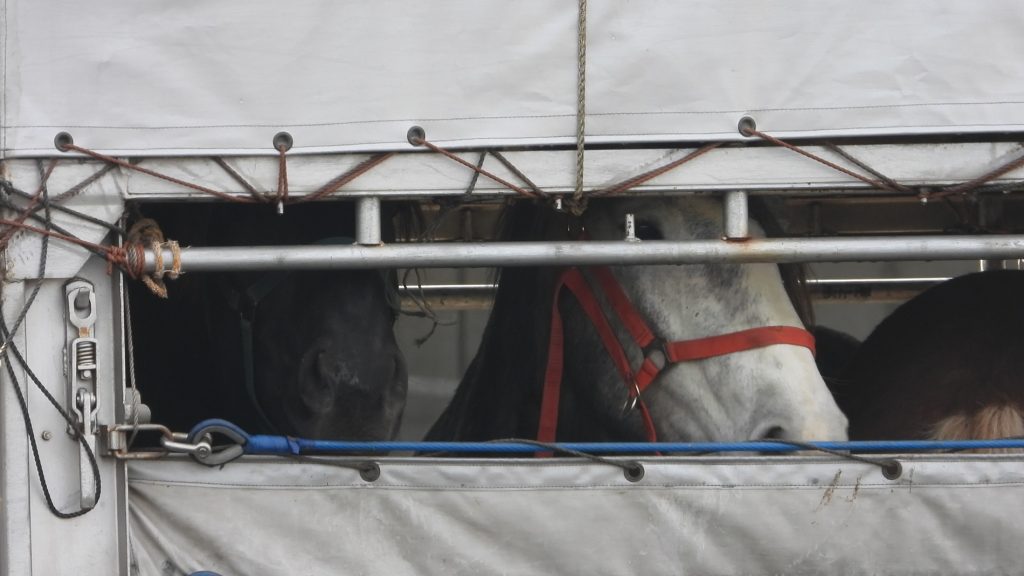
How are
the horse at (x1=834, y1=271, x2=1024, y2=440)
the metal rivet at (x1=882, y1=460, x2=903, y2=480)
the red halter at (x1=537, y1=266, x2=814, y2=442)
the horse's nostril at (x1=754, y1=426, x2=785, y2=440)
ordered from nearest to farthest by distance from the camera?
the metal rivet at (x1=882, y1=460, x2=903, y2=480) < the horse's nostril at (x1=754, y1=426, x2=785, y2=440) < the red halter at (x1=537, y1=266, x2=814, y2=442) < the horse at (x1=834, y1=271, x2=1024, y2=440)

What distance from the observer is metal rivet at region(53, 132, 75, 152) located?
1992mm

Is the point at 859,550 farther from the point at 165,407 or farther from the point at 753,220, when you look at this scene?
the point at 165,407

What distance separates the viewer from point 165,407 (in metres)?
3.04

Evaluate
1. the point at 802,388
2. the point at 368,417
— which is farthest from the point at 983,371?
the point at 368,417

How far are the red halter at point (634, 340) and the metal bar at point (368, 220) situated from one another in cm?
78

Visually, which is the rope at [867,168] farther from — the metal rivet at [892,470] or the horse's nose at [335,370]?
the horse's nose at [335,370]

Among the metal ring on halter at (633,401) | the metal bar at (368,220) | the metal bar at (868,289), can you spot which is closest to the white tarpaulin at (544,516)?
the metal bar at (368,220)

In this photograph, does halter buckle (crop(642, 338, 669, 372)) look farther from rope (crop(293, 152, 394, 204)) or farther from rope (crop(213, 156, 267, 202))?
rope (crop(213, 156, 267, 202))

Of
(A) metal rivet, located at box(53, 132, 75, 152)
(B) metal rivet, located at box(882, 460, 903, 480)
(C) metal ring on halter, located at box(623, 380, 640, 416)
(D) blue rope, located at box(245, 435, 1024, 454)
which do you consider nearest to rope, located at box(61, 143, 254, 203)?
(A) metal rivet, located at box(53, 132, 75, 152)

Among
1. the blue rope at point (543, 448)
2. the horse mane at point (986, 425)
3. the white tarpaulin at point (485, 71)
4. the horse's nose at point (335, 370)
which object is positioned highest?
the white tarpaulin at point (485, 71)

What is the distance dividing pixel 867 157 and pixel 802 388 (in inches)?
19.5

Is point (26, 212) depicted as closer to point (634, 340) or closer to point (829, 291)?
point (634, 340)

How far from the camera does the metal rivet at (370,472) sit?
2.04 m

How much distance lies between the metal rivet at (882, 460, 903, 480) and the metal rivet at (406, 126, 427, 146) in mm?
930
